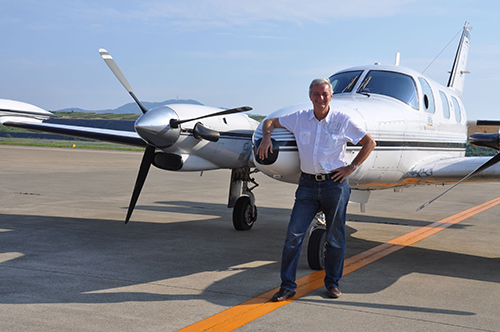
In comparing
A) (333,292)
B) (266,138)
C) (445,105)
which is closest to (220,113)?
(266,138)

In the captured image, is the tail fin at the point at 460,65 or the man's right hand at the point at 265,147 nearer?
the man's right hand at the point at 265,147

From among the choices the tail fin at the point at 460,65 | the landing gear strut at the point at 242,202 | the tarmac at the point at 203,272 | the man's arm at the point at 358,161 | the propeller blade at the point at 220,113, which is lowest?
the tarmac at the point at 203,272

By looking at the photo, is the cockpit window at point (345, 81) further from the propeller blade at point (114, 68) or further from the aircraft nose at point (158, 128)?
the propeller blade at point (114, 68)

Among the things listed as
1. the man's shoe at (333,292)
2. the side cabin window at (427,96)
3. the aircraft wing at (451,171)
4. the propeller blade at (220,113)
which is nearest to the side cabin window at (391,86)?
the side cabin window at (427,96)

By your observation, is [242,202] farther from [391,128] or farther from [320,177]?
[320,177]

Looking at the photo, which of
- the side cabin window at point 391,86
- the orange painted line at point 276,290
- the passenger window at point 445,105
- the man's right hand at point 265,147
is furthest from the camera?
the passenger window at point 445,105

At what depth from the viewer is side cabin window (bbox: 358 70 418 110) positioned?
8422 millimetres

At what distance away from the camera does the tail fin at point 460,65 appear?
45.0 feet

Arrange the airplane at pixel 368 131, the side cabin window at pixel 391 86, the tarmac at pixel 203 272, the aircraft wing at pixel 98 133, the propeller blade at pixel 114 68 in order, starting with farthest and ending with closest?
the aircraft wing at pixel 98 133 → the propeller blade at pixel 114 68 → the side cabin window at pixel 391 86 → the airplane at pixel 368 131 → the tarmac at pixel 203 272

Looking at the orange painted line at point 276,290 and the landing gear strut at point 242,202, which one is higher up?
the landing gear strut at point 242,202

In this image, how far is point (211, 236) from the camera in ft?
31.1

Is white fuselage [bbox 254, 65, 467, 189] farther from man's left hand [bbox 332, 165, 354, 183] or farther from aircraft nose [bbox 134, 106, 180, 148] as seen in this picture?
aircraft nose [bbox 134, 106, 180, 148]

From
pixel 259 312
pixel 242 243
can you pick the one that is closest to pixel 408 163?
pixel 242 243

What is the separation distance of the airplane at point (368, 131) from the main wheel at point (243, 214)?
0.06ft
